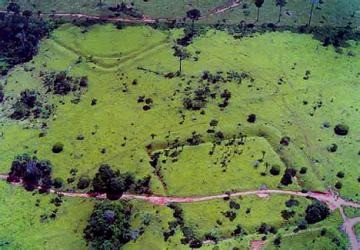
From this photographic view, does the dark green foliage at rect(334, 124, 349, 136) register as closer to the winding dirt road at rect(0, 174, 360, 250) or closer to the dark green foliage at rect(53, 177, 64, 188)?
the winding dirt road at rect(0, 174, 360, 250)

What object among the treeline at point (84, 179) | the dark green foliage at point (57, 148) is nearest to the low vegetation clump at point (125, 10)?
the dark green foliage at point (57, 148)

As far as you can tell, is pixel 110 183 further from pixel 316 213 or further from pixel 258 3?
pixel 258 3

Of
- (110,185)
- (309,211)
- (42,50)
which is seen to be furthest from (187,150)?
(42,50)

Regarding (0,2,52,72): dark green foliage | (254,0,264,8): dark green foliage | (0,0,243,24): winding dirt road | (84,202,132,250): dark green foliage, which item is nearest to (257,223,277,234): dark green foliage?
(84,202,132,250): dark green foliage

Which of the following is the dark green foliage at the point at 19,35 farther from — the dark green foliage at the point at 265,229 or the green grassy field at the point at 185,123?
the dark green foliage at the point at 265,229

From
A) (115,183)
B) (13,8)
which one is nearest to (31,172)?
(115,183)

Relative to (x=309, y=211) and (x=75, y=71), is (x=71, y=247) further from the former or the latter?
(x=75, y=71)

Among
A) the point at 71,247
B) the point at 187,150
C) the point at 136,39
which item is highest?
the point at 136,39
